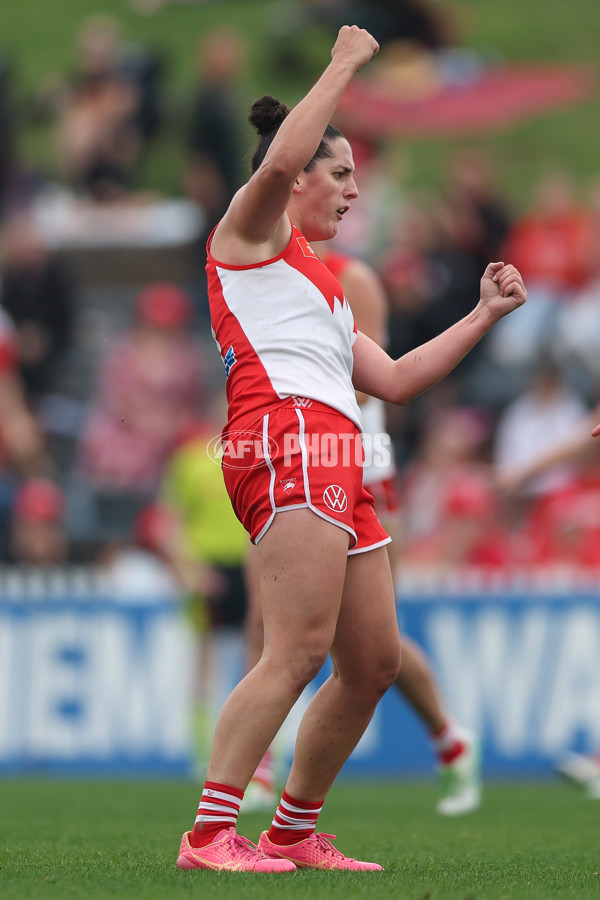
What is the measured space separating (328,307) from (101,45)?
11667 mm

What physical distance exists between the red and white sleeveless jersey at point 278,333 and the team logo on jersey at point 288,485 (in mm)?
214

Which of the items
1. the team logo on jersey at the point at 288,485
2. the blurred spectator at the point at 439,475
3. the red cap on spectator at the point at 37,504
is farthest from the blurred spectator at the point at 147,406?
the team logo on jersey at the point at 288,485

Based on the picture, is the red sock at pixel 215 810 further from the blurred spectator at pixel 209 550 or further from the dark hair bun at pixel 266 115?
the blurred spectator at pixel 209 550

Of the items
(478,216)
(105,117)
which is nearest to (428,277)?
(478,216)

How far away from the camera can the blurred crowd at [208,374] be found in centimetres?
970

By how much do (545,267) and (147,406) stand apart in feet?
12.6

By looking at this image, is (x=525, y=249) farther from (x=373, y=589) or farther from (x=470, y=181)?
(x=373, y=589)

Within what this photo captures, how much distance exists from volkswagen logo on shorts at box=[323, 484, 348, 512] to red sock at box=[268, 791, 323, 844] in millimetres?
922

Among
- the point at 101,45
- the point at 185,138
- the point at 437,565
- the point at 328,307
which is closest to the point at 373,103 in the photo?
the point at 185,138

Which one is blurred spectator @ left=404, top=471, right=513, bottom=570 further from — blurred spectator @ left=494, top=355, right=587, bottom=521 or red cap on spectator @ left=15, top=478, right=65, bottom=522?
red cap on spectator @ left=15, top=478, right=65, bottom=522

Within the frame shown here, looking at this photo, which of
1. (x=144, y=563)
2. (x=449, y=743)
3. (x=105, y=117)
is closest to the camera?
(x=449, y=743)

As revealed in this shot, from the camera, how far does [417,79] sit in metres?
19.1

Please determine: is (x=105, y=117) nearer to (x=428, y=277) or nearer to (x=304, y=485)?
(x=428, y=277)

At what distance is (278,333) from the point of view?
3977 mm
